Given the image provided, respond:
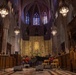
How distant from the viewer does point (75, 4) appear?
13.3 meters

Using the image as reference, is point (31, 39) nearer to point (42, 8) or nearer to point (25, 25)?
point (25, 25)

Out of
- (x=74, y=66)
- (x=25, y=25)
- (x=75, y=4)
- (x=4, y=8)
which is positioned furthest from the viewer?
(x=25, y=25)

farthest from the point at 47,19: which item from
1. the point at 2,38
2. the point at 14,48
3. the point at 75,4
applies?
the point at 75,4

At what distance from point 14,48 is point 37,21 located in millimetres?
13046

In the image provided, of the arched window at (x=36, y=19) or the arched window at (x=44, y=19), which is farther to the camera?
the arched window at (x=36, y=19)

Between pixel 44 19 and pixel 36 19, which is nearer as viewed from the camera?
pixel 44 19

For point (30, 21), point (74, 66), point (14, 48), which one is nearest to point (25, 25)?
point (30, 21)

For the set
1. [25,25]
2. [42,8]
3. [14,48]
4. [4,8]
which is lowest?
[14,48]

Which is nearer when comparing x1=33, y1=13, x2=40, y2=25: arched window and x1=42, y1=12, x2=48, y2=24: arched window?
x1=42, y1=12, x2=48, y2=24: arched window

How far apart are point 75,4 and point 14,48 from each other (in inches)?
543

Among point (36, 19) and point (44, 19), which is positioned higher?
point (36, 19)

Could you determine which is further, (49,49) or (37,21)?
(37,21)

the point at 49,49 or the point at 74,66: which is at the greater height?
the point at 49,49

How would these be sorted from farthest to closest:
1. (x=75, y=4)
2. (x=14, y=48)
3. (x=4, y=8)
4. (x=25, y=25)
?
(x=25, y=25)
(x=14, y=48)
(x=75, y=4)
(x=4, y=8)
